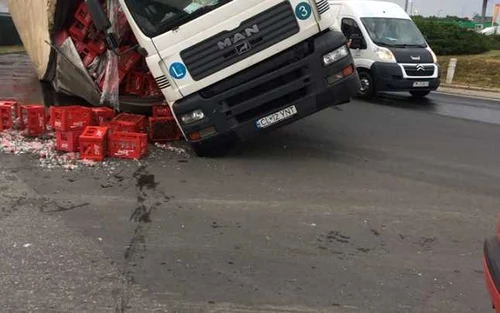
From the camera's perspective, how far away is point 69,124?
24.5ft

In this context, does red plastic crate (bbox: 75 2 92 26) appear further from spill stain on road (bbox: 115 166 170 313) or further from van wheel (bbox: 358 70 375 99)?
van wheel (bbox: 358 70 375 99)

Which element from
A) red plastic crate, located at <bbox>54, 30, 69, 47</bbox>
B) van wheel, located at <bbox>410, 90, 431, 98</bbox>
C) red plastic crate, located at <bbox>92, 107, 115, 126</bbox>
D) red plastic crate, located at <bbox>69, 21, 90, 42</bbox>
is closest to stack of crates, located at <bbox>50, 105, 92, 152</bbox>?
red plastic crate, located at <bbox>92, 107, 115, 126</bbox>

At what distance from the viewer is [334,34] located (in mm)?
7051

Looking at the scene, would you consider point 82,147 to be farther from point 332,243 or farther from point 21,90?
point 21,90

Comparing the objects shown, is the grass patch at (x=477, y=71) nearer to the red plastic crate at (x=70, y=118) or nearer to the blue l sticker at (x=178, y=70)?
the blue l sticker at (x=178, y=70)

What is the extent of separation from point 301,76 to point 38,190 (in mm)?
3402

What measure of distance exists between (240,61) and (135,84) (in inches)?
116

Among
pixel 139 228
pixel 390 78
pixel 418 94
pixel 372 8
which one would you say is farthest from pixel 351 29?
pixel 139 228

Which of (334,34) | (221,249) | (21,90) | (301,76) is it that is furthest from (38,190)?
(21,90)

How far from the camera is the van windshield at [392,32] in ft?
47.5

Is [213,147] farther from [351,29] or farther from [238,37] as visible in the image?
[351,29]

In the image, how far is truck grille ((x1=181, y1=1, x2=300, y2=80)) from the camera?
6766 millimetres

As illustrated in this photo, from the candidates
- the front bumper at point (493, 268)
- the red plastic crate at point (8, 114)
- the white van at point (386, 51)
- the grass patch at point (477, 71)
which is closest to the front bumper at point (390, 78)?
the white van at point (386, 51)

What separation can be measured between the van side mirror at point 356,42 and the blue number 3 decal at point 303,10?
7717 millimetres
